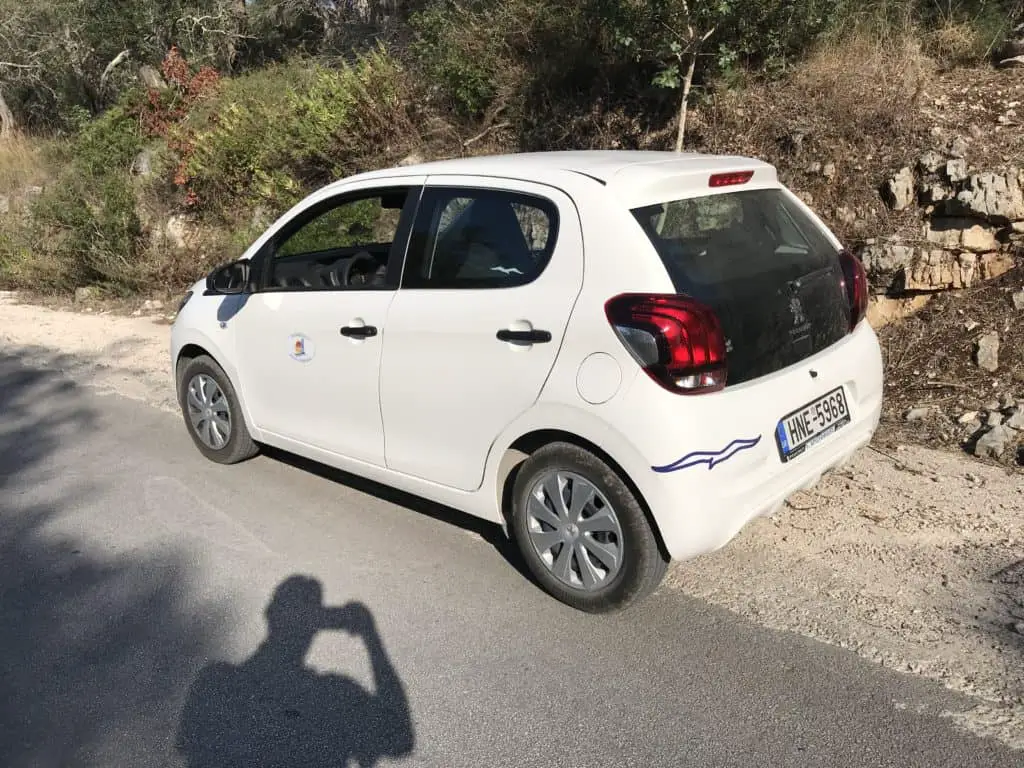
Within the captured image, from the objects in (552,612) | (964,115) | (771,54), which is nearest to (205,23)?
(771,54)

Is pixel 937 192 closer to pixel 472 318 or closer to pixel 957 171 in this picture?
pixel 957 171

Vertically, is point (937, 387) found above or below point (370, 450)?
below

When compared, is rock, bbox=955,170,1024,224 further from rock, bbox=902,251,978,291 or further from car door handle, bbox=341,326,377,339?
car door handle, bbox=341,326,377,339

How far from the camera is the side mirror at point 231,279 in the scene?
15.9 feet

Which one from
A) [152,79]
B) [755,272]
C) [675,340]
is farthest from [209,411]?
[152,79]

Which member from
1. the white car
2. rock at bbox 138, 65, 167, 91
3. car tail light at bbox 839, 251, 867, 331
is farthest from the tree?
rock at bbox 138, 65, 167, 91

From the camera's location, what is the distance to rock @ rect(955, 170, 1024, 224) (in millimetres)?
6191

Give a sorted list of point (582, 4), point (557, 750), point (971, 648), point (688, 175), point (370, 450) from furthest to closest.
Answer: point (582, 4) < point (370, 450) < point (688, 175) < point (971, 648) < point (557, 750)

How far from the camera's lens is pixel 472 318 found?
11.8ft

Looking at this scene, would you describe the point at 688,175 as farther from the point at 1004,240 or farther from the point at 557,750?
the point at 1004,240

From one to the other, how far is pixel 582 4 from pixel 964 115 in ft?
13.0

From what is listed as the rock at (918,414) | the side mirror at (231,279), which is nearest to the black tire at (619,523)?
the side mirror at (231,279)

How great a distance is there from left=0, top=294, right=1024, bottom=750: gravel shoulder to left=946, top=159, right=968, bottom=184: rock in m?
2.58

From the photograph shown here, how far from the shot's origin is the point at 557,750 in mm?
2789
